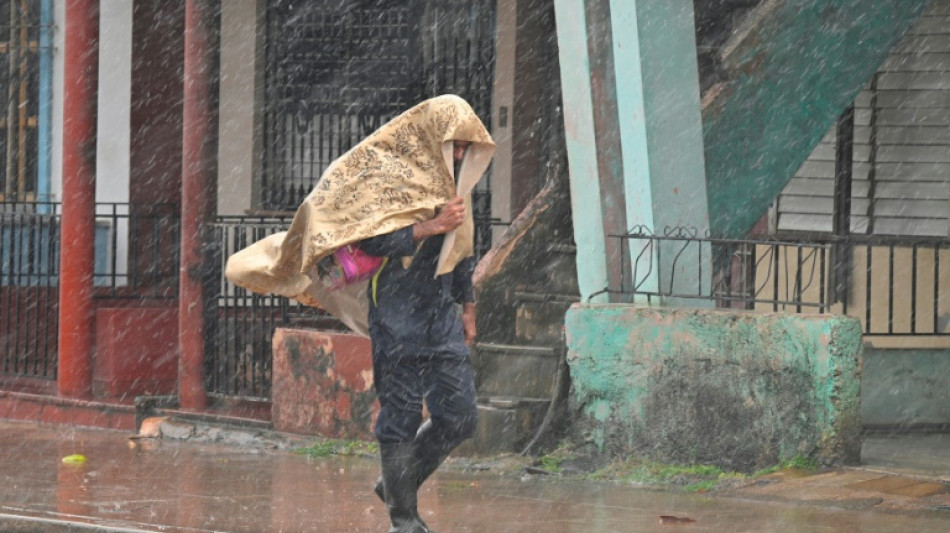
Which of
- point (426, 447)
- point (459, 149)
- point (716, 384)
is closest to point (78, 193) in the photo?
point (716, 384)

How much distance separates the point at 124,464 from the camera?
10445mm

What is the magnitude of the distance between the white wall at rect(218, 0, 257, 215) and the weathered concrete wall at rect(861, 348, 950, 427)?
581 cm

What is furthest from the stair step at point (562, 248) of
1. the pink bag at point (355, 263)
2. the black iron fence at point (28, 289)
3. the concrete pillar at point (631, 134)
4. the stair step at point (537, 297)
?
the black iron fence at point (28, 289)

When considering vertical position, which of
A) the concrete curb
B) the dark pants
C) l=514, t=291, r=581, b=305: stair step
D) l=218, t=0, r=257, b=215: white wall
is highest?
l=218, t=0, r=257, b=215: white wall

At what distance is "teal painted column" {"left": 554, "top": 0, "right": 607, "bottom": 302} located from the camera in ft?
32.8

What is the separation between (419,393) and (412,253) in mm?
629

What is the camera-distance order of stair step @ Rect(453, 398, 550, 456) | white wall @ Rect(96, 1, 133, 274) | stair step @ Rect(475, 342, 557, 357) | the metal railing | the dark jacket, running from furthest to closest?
white wall @ Rect(96, 1, 133, 274), the metal railing, stair step @ Rect(475, 342, 557, 357), stair step @ Rect(453, 398, 550, 456), the dark jacket

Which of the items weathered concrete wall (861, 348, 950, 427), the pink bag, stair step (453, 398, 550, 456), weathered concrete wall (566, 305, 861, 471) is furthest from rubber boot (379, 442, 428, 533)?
weathered concrete wall (861, 348, 950, 427)

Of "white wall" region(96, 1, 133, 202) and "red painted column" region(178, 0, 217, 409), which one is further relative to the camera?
"white wall" region(96, 1, 133, 202)

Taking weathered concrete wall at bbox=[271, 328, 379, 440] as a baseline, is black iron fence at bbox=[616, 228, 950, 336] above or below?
above

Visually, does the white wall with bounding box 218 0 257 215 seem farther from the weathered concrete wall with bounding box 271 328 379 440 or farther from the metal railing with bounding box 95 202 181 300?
the weathered concrete wall with bounding box 271 328 379 440

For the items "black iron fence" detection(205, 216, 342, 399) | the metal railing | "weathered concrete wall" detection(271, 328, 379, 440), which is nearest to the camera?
"weathered concrete wall" detection(271, 328, 379, 440)

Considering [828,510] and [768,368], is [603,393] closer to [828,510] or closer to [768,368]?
[768,368]

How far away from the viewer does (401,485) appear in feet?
23.8
